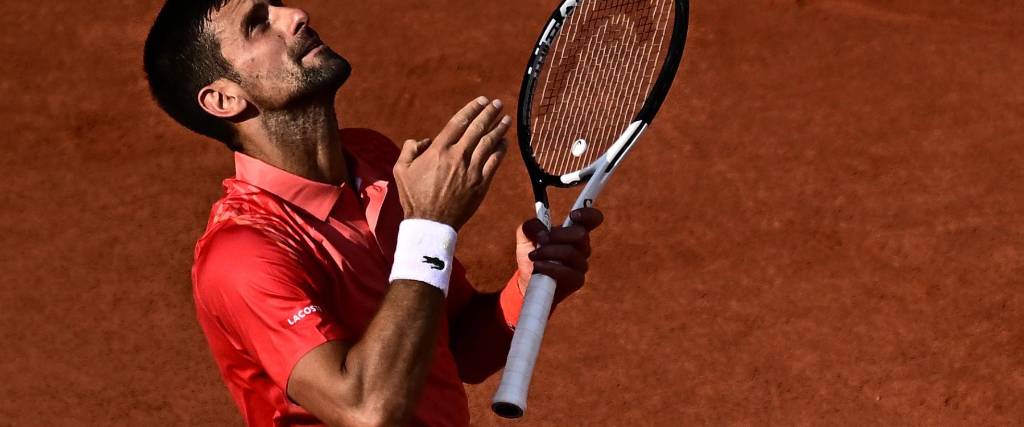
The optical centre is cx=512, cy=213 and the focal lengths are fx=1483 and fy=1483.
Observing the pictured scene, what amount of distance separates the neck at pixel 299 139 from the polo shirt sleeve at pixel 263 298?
413 millimetres

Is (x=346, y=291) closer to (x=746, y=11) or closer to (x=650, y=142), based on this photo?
(x=650, y=142)

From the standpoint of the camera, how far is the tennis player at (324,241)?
3.50 m

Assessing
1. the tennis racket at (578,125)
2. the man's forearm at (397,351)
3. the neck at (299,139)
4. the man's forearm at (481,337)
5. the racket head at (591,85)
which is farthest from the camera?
the racket head at (591,85)

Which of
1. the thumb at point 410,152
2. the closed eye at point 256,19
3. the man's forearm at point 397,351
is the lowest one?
the man's forearm at point 397,351

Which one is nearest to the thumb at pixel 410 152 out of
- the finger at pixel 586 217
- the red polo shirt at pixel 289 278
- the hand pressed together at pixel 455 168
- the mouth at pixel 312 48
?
the hand pressed together at pixel 455 168

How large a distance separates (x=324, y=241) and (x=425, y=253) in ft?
1.47

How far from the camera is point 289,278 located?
3.63 metres

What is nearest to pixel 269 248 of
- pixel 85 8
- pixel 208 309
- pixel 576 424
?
pixel 208 309

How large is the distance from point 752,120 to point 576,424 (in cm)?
214

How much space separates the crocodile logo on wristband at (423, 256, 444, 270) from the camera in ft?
11.8

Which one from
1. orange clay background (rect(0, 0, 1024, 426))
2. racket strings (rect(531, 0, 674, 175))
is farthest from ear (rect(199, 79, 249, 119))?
orange clay background (rect(0, 0, 1024, 426))

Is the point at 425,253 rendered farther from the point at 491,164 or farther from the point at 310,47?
the point at 310,47

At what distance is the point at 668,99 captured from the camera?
825cm

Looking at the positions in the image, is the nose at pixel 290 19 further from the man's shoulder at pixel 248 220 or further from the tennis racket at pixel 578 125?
the tennis racket at pixel 578 125
